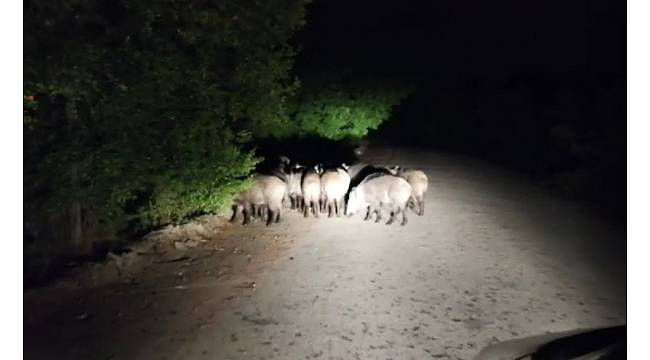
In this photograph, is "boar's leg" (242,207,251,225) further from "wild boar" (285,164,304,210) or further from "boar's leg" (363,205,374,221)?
"boar's leg" (363,205,374,221)

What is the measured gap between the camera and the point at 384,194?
10.9 meters

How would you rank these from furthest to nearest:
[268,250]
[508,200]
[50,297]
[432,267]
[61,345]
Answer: [508,200] < [268,250] < [432,267] < [50,297] < [61,345]

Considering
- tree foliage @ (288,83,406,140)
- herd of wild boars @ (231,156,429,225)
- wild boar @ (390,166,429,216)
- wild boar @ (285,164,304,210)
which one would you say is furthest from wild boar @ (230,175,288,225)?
tree foliage @ (288,83,406,140)

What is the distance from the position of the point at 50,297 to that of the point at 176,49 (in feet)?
12.8

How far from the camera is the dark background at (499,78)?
671 inches

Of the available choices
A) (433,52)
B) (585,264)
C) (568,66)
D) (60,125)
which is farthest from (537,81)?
(60,125)

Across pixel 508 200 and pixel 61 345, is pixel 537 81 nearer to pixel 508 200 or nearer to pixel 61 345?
pixel 508 200

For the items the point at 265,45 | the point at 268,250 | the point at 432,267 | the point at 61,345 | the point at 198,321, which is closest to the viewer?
the point at 61,345

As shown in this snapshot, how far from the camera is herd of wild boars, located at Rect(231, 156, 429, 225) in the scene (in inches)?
430

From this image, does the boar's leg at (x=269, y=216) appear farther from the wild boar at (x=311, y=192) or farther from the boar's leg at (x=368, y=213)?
the boar's leg at (x=368, y=213)

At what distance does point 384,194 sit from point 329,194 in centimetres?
121

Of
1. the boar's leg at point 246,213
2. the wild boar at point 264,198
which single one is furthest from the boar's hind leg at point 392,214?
the boar's leg at point 246,213

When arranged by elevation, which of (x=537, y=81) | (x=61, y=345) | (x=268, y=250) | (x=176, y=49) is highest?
(x=537, y=81)
